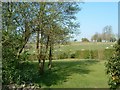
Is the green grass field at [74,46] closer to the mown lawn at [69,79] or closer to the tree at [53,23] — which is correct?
the tree at [53,23]

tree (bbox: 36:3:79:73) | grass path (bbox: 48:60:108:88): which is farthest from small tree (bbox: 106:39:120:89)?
grass path (bbox: 48:60:108:88)

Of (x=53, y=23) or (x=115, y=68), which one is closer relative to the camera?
(x=115, y=68)

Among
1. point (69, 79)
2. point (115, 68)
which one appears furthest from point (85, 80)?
point (115, 68)

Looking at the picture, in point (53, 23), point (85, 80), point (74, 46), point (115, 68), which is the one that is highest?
point (53, 23)

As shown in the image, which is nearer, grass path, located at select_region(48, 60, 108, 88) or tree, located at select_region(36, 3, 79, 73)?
tree, located at select_region(36, 3, 79, 73)

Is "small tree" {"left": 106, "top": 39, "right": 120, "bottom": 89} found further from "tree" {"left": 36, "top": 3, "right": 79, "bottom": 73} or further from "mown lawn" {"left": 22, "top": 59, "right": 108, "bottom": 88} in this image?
"tree" {"left": 36, "top": 3, "right": 79, "bottom": 73}

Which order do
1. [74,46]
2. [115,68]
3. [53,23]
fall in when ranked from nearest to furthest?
[115,68]
[53,23]
[74,46]

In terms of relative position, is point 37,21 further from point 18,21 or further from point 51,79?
point 51,79

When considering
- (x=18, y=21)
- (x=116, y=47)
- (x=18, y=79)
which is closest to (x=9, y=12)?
(x=18, y=21)

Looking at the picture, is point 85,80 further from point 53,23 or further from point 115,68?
point 115,68

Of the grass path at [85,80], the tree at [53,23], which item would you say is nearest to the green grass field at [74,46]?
the tree at [53,23]

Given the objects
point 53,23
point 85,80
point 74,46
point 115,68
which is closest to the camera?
point 115,68

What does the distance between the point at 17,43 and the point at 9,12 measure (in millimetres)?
1211

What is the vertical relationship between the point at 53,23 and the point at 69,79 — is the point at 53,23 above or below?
above
